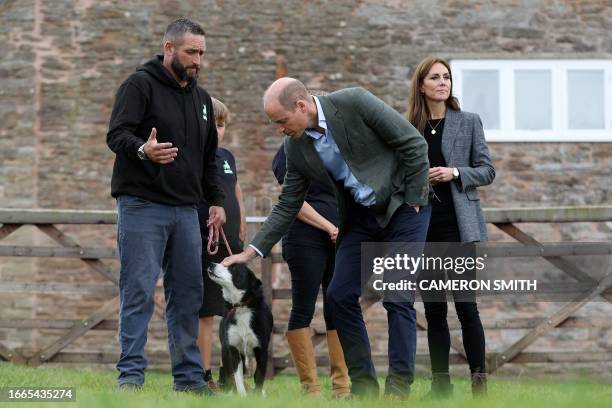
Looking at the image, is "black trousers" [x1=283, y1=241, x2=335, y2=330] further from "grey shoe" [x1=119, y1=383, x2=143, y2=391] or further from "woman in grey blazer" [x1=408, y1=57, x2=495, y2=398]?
"grey shoe" [x1=119, y1=383, x2=143, y2=391]

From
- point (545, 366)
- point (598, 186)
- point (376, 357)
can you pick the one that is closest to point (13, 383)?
point (376, 357)

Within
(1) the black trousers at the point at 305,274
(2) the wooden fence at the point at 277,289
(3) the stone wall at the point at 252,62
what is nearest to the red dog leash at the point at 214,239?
(1) the black trousers at the point at 305,274

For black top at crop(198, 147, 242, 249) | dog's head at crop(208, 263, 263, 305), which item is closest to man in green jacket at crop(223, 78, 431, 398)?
dog's head at crop(208, 263, 263, 305)

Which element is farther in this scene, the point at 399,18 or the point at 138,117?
the point at 399,18

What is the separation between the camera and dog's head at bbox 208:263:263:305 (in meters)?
6.49

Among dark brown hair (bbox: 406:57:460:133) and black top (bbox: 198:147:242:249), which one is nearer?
dark brown hair (bbox: 406:57:460:133)

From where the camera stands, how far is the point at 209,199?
6184 mm

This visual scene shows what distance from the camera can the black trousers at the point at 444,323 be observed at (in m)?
5.71

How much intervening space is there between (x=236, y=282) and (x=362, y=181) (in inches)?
65.9

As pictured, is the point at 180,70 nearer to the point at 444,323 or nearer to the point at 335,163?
the point at 335,163

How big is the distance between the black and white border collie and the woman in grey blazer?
124 centimetres

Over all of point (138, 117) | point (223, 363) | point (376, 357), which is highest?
point (138, 117)

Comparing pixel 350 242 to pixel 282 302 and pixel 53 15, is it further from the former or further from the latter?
pixel 53 15

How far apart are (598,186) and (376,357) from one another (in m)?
5.77
